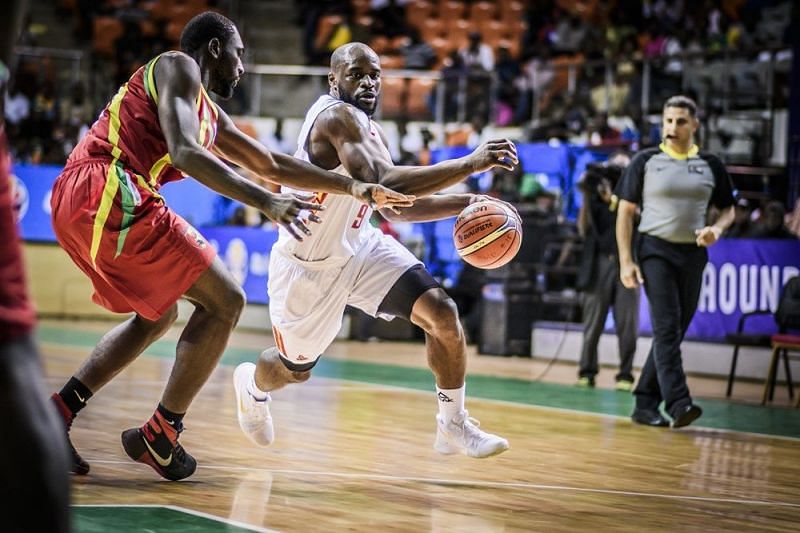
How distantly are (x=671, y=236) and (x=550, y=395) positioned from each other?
7.78ft

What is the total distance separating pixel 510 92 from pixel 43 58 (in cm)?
726

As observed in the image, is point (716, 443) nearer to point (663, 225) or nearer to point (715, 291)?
point (663, 225)

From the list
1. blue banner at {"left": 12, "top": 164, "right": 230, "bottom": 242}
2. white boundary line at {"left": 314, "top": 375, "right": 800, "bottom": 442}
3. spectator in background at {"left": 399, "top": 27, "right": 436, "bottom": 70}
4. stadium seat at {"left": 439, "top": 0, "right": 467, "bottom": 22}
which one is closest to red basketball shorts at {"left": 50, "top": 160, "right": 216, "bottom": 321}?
white boundary line at {"left": 314, "top": 375, "right": 800, "bottom": 442}

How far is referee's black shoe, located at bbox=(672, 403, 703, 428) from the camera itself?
748 cm

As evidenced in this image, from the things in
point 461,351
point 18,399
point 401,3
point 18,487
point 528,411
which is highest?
point 401,3

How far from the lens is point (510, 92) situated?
18.2 m

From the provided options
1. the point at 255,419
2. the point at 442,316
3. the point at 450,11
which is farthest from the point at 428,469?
the point at 450,11

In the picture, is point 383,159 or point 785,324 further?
point 785,324

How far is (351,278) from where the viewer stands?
5.64m

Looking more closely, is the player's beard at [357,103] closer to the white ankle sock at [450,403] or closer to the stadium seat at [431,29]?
the white ankle sock at [450,403]

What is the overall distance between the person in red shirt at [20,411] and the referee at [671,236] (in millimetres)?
5900

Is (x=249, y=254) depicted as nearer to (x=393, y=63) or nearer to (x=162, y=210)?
(x=393, y=63)

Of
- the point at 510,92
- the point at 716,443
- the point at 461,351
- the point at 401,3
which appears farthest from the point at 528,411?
the point at 401,3

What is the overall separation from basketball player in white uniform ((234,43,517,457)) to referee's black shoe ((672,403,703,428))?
241 cm
